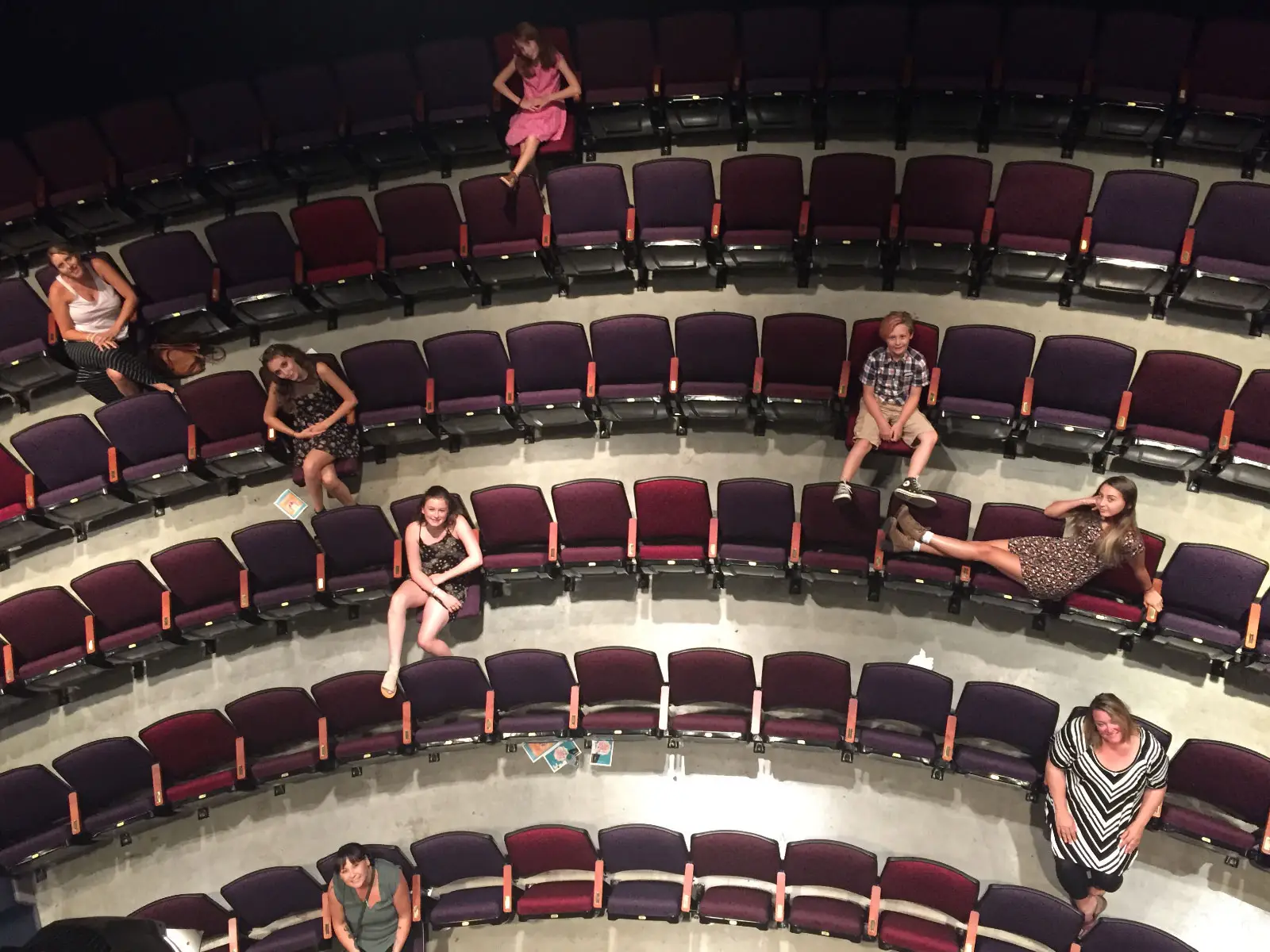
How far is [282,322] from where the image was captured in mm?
3096

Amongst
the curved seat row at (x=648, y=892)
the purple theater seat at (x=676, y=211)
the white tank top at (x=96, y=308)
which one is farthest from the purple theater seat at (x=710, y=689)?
the white tank top at (x=96, y=308)

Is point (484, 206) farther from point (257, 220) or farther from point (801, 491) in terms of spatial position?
point (801, 491)

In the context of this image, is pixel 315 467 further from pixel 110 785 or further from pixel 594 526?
pixel 110 785

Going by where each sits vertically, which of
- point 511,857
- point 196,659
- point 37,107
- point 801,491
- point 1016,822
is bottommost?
point 511,857

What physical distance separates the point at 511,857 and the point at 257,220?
6.50 ft

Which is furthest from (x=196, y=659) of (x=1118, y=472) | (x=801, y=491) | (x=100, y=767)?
(x=1118, y=472)

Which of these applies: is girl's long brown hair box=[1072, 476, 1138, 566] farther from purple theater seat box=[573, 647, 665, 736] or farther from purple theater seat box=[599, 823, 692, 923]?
purple theater seat box=[599, 823, 692, 923]

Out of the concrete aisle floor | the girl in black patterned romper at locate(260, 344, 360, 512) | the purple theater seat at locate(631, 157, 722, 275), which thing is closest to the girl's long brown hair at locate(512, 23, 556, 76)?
the purple theater seat at locate(631, 157, 722, 275)

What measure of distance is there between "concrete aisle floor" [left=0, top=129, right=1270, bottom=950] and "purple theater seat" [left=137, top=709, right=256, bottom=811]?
16cm

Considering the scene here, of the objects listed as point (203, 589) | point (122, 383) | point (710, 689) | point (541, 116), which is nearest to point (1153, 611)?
point (710, 689)

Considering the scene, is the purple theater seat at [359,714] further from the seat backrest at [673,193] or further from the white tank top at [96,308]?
the seat backrest at [673,193]

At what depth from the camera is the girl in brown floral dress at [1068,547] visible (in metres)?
2.22

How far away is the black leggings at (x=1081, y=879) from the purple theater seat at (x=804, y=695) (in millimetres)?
581

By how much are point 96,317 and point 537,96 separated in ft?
4.66
